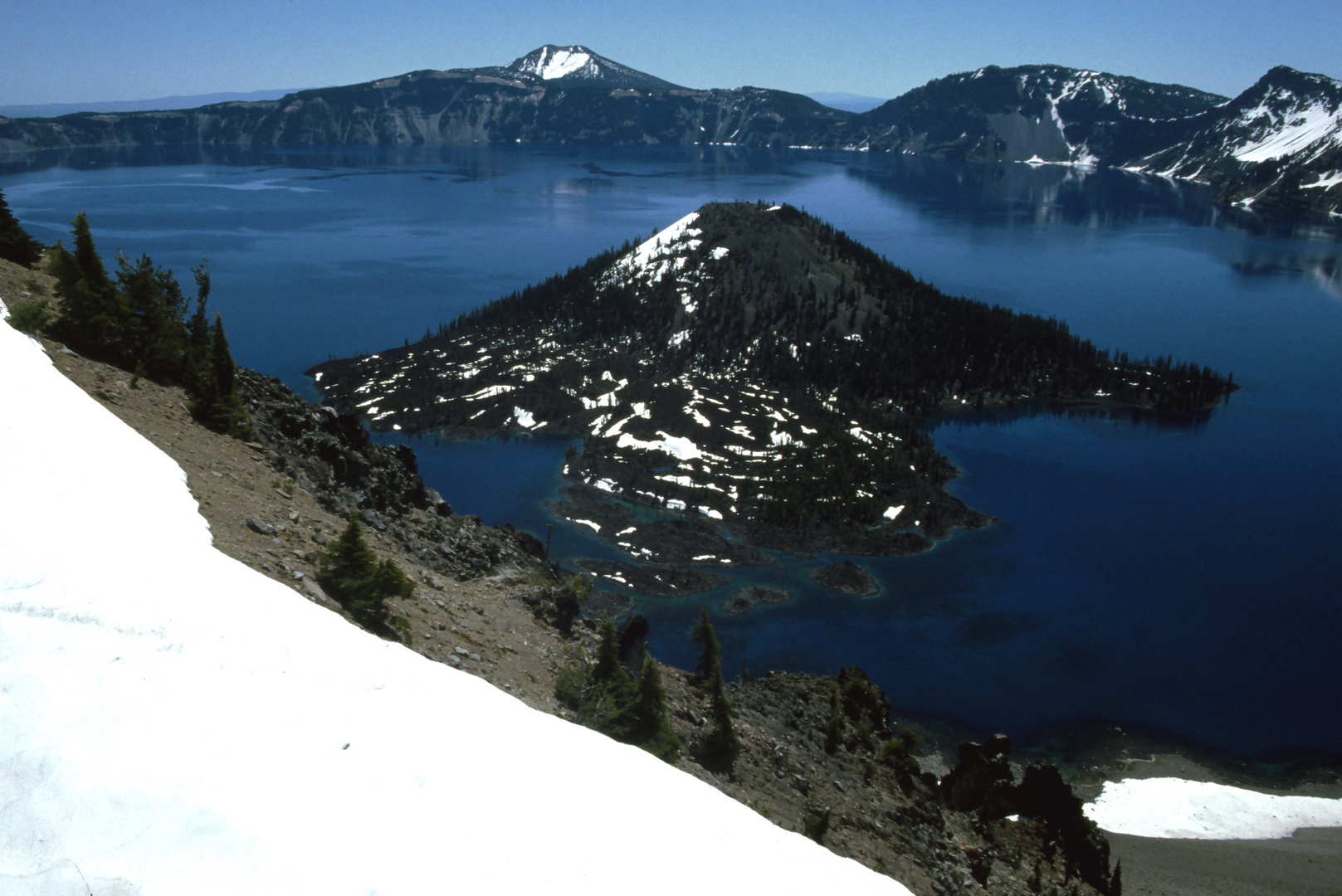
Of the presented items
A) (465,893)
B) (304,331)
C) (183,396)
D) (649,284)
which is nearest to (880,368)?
(649,284)

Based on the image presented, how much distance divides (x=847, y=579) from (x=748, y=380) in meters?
53.7

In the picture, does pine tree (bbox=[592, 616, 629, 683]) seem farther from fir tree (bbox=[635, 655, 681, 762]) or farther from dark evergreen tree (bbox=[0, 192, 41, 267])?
dark evergreen tree (bbox=[0, 192, 41, 267])

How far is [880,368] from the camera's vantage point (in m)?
135

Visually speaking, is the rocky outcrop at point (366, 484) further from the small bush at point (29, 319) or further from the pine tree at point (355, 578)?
the pine tree at point (355, 578)

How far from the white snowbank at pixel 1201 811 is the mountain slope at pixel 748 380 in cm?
3515

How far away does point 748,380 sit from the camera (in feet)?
421

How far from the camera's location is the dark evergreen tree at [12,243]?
45656mm

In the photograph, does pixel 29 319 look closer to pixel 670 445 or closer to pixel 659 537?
pixel 659 537

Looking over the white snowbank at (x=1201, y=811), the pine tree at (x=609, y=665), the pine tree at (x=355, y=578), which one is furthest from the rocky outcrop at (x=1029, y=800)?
the pine tree at (x=355, y=578)

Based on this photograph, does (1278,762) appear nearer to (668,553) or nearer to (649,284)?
(668,553)

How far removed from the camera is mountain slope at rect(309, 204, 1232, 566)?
93625 mm

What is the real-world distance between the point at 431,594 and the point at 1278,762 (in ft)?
193

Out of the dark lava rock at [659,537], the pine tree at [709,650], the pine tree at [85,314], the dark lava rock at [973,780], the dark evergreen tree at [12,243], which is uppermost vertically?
the dark evergreen tree at [12,243]

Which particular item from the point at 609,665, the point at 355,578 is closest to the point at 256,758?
the point at 355,578
